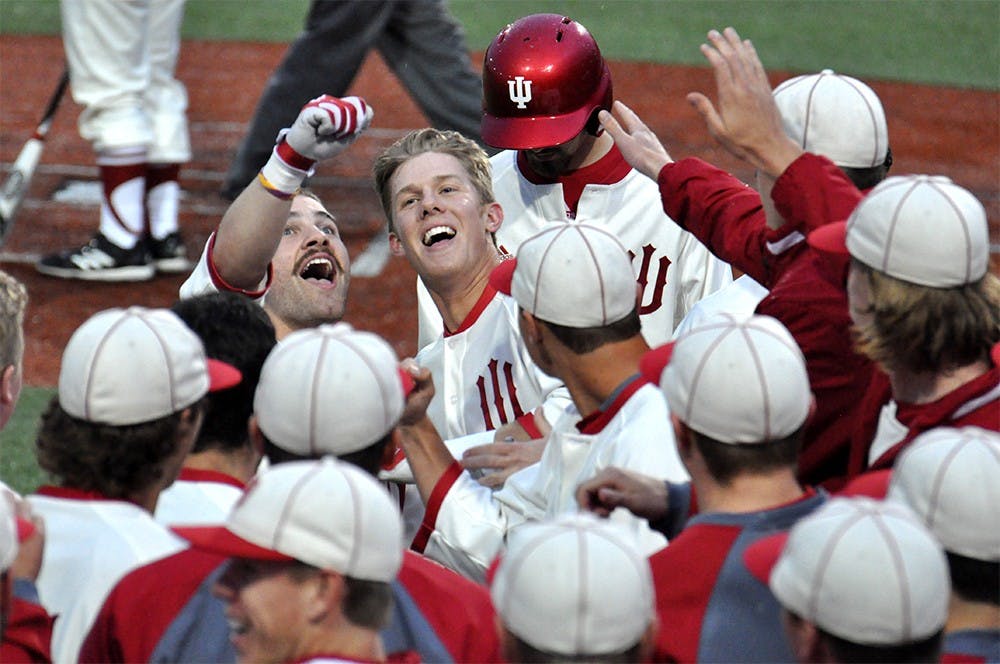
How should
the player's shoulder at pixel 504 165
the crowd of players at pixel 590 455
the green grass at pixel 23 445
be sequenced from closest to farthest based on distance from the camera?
the crowd of players at pixel 590 455
the player's shoulder at pixel 504 165
the green grass at pixel 23 445

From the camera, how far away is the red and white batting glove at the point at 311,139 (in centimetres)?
428

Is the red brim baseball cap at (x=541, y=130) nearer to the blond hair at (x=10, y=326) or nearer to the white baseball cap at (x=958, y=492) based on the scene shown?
the blond hair at (x=10, y=326)

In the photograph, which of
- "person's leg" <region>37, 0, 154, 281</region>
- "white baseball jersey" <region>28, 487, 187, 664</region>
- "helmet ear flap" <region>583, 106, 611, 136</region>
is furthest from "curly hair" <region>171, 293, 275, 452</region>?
"person's leg" <region>37, 0, 154, 281</region>

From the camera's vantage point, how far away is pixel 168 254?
28.1ft

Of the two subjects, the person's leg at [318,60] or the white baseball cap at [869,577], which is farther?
the person's leg at [318,60]

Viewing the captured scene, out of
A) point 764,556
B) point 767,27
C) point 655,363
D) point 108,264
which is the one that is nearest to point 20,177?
point 108,264

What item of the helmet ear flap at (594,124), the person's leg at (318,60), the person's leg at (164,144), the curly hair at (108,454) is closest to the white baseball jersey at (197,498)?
the curly hair at (108,454)

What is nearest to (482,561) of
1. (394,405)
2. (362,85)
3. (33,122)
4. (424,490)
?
(424,490)

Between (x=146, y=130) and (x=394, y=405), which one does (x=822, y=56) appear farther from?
(x=394, y=405)

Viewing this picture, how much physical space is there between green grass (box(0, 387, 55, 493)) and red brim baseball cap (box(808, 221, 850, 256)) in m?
3.77

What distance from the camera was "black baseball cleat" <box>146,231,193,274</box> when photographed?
337 inches

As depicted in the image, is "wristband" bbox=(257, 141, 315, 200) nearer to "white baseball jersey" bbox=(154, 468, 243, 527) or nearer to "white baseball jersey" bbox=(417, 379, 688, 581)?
"white baseball jersey" bbox=(417, 379, 688, 581)

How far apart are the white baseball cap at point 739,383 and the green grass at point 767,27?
1028cm

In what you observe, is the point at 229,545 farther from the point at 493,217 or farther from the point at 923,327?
the point at 493,217
